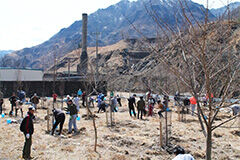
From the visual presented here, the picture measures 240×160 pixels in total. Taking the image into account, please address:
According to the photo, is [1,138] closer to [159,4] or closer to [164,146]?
[164,146]

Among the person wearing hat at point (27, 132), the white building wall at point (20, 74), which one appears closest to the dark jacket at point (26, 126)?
the person wearing hat at point (27, 132)

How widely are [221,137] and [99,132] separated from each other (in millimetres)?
5257

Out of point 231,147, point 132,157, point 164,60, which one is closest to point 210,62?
point 164,60

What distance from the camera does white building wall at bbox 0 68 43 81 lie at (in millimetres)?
30359

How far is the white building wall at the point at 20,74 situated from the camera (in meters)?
30.4

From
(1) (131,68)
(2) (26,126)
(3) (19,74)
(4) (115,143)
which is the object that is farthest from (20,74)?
(2) (26,126)

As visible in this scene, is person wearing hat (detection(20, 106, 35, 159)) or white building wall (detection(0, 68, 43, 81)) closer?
person wearing hat (detection(20, 106, 35, 159))

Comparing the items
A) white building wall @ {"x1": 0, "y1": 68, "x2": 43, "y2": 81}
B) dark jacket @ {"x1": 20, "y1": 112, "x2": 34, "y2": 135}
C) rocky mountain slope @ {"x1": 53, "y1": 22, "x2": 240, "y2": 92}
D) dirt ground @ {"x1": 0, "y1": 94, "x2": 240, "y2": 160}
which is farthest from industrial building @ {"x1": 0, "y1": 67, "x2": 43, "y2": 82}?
dark jacket @ {"x1": 20, "y1": 112, "x2": 34, "y2": 135}

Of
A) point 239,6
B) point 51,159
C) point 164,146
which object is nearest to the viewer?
point 239,6

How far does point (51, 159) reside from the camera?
6621 mm

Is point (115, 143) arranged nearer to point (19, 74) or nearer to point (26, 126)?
point (26, 126)

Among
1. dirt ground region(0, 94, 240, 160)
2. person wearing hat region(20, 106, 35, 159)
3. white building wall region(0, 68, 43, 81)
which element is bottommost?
dirt ground region(0, 94, 240, 160)

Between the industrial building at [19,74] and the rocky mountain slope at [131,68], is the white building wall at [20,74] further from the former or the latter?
the rocky mountain slope at [131,68]

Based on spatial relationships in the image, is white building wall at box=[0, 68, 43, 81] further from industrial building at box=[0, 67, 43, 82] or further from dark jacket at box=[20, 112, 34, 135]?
dark jacket at box=[20, 112, 34, 135]
